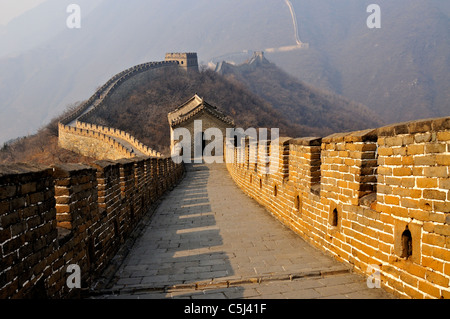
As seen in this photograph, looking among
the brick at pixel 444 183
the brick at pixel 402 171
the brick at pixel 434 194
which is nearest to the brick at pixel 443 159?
the brick at pixel 444 183

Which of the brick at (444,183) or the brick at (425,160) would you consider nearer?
the brick at (444,183)

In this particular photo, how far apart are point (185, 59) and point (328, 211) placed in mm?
71033

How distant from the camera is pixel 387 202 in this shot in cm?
365

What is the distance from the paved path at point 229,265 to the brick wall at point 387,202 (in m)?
0.27

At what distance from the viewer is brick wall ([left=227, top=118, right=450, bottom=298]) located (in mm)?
3008

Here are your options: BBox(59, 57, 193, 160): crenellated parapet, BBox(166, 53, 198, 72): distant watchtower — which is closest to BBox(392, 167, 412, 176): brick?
BBox(59, 57, 193, 160): crenellated parapet

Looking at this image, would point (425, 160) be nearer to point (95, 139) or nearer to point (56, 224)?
point (56, 224)

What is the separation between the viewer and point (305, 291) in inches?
145

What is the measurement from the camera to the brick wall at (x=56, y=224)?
2.77m

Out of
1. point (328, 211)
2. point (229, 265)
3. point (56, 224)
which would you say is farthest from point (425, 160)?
point (56, 224)

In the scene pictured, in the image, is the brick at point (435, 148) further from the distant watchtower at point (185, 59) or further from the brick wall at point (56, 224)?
the distant watchtower at point (185, 59)

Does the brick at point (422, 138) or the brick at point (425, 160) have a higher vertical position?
the brick at point (422, 138)

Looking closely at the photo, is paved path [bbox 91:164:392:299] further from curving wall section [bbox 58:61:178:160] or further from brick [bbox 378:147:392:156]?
curving wall section [bbox 58:61:178:160]

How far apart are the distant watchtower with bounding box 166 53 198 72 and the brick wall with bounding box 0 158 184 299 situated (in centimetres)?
6865
